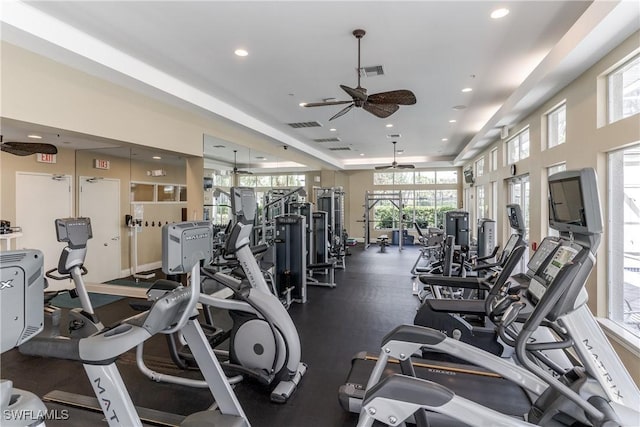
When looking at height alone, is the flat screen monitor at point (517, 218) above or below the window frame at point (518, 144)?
below

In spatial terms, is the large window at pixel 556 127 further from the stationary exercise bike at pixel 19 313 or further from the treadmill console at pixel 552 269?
the stationary exercise bike at pixel 19 313

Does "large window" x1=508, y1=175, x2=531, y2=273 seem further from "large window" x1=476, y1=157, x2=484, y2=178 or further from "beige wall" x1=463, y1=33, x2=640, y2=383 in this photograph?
"large window" x1=476, y1=157, x2=484, y2=178

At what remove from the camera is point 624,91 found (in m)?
3.06

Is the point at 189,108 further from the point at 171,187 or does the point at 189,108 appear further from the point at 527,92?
the point at 527,92

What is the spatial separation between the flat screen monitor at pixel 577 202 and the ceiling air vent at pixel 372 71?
284 centimetres

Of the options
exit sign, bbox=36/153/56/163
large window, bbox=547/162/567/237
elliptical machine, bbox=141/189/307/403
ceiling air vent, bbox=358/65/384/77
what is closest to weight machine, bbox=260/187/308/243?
ceiling air vent, bbox=358/65/384/77

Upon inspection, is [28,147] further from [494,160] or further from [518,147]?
[494,160]

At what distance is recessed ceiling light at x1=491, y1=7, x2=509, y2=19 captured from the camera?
286cm

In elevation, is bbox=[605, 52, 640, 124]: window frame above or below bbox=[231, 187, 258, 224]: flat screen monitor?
above

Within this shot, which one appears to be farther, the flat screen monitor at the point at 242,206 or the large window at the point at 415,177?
the large window at the point at 415,177

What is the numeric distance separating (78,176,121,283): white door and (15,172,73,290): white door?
293 millimetres

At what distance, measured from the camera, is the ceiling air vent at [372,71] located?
4031mm

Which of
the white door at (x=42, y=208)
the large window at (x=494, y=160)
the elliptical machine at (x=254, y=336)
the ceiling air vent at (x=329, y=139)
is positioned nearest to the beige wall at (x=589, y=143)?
the large window at (x=494, y=160)

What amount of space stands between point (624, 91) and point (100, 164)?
7183 mm
